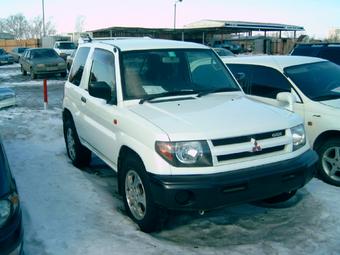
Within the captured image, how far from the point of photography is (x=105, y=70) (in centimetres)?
516

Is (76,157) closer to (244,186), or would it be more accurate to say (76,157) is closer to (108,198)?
(108,198)

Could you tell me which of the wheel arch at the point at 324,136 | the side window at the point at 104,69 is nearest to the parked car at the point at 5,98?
the side window at the point at 104,69

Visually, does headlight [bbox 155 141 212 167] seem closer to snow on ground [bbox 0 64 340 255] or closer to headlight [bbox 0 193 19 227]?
snow on ground [bbox 0 64 340 255]

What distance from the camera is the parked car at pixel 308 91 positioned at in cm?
549

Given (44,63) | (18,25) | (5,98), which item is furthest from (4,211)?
(18,25)

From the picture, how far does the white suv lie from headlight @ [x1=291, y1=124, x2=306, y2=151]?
0.04 ft

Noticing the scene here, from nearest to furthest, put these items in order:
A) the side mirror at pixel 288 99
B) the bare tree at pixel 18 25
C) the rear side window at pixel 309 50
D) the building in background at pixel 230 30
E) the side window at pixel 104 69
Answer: the side window at pixel 104 69
the side mirror at pixel 288 99
the rear side window at pixel 309 50
the building in background at pixel 230 30
the bare tree at pixel 18 25

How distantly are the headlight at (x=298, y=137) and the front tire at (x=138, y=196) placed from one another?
153 cm

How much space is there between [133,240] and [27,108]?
930cm

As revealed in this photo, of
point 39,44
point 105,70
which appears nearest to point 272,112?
point 105,70

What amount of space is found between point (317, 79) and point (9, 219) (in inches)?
194

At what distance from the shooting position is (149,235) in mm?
4027

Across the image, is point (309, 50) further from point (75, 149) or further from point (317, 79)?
point (75, 149)

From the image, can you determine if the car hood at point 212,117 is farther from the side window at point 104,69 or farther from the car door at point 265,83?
the car door at point 265,83
